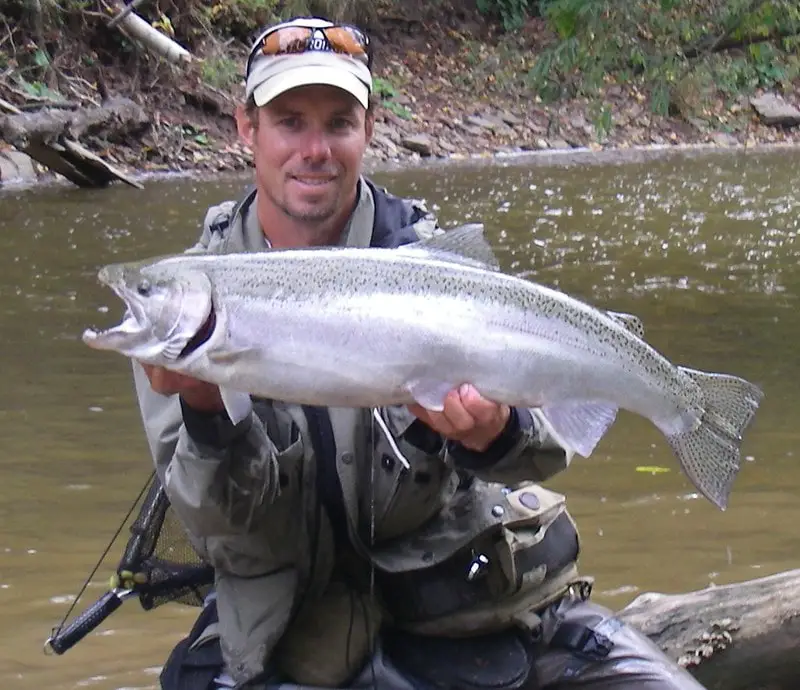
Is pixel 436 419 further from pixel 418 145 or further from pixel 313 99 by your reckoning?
pixel 418 145

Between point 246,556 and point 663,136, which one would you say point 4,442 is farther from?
point 663,136

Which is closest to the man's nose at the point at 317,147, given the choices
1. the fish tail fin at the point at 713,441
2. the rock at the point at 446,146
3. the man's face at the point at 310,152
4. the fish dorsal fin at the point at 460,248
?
the man's face at the point at 310,152

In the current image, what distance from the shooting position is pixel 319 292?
2641 mm

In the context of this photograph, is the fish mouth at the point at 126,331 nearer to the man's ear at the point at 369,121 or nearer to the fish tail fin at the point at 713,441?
the man's ear at the point at 369,121

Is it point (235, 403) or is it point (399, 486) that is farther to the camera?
point (399, 486)

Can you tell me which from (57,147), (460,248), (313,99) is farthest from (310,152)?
(57,147)

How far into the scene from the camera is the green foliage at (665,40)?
8.45m

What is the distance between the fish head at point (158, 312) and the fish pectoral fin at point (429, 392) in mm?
486

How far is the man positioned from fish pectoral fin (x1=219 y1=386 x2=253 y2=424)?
174mm

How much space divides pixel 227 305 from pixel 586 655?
60.4 inches

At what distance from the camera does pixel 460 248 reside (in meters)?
2.84

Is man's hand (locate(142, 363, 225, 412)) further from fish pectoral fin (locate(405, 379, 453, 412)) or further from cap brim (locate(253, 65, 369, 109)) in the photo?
cap brim (locate(253, 65, 369, 109))

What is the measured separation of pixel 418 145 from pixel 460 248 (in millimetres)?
20298

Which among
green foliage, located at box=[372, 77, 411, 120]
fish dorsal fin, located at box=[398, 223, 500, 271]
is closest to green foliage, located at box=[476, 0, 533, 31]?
green foliage, located at box=[372, 77, 411, 120]
